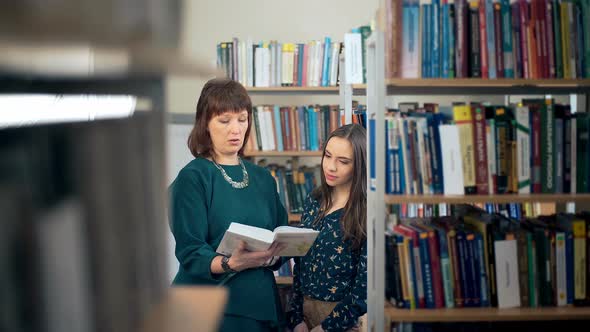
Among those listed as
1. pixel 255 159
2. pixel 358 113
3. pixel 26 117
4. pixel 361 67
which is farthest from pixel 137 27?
pixel 255 159

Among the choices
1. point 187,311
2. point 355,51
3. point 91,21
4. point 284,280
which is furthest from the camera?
point 284,280

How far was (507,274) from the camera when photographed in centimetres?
233

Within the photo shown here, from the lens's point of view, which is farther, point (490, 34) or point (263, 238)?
point (490, 34)

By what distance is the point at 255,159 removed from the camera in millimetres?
5004

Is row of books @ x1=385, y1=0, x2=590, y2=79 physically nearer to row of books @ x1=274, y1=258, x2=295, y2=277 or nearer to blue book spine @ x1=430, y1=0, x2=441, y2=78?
blue book spine @ x1=430, y1=0, x2=441, y2=78

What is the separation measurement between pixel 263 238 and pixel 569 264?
1.08 meters

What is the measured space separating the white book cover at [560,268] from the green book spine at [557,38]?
0.57 metres

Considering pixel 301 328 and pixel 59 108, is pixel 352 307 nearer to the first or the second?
pixel 301 328

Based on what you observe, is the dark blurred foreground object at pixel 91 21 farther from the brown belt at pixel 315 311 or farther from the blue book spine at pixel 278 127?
the blue book spine at pixel 278 127

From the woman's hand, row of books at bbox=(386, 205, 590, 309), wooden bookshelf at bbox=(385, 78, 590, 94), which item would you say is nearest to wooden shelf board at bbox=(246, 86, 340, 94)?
wooden bookshelf at bbox=(385, 78, 590, 94)

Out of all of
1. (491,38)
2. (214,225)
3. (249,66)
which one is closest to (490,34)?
(491,38)

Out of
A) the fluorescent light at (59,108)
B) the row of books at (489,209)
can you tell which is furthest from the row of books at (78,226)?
the row of books at (489,209)

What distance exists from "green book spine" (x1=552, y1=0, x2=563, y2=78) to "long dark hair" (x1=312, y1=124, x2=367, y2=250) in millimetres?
793

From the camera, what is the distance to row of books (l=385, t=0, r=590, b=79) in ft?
7.48
